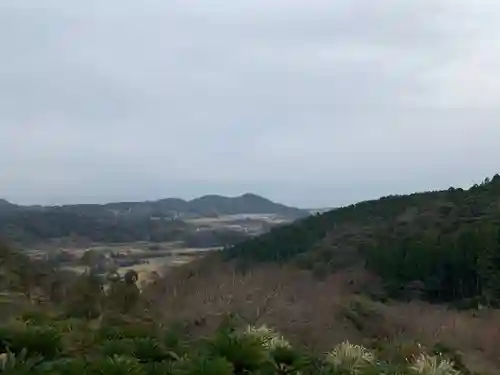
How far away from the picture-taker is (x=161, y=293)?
2933 centimetres

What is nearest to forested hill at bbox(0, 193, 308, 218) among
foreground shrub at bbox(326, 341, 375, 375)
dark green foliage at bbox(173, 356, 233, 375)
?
foreground shrub at bbox(326, 341, 375, 375)

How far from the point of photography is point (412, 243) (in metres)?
46.1

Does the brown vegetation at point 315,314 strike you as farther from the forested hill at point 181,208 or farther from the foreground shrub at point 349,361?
the forested hill at point 181,208

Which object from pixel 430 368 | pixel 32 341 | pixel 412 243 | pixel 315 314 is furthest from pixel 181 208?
pixel 32 341

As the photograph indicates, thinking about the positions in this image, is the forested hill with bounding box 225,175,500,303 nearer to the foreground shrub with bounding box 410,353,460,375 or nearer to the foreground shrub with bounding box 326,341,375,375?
the foreground shrub with bounding box 410,353,460,375

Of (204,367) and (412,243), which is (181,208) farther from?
(204,367)

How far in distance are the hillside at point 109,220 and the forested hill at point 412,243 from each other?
13.6 m

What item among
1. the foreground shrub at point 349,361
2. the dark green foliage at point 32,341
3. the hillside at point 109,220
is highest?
the hillside at point 109,220

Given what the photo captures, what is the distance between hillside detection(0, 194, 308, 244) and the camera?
5828 cm

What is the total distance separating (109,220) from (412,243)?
3583 cm

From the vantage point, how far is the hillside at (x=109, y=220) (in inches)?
2295

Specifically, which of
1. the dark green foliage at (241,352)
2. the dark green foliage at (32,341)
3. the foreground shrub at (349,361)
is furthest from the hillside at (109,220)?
the dark green foliage at (241,352)

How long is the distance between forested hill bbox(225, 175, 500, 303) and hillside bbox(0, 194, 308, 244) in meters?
13.6

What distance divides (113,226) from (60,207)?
6.60 m
